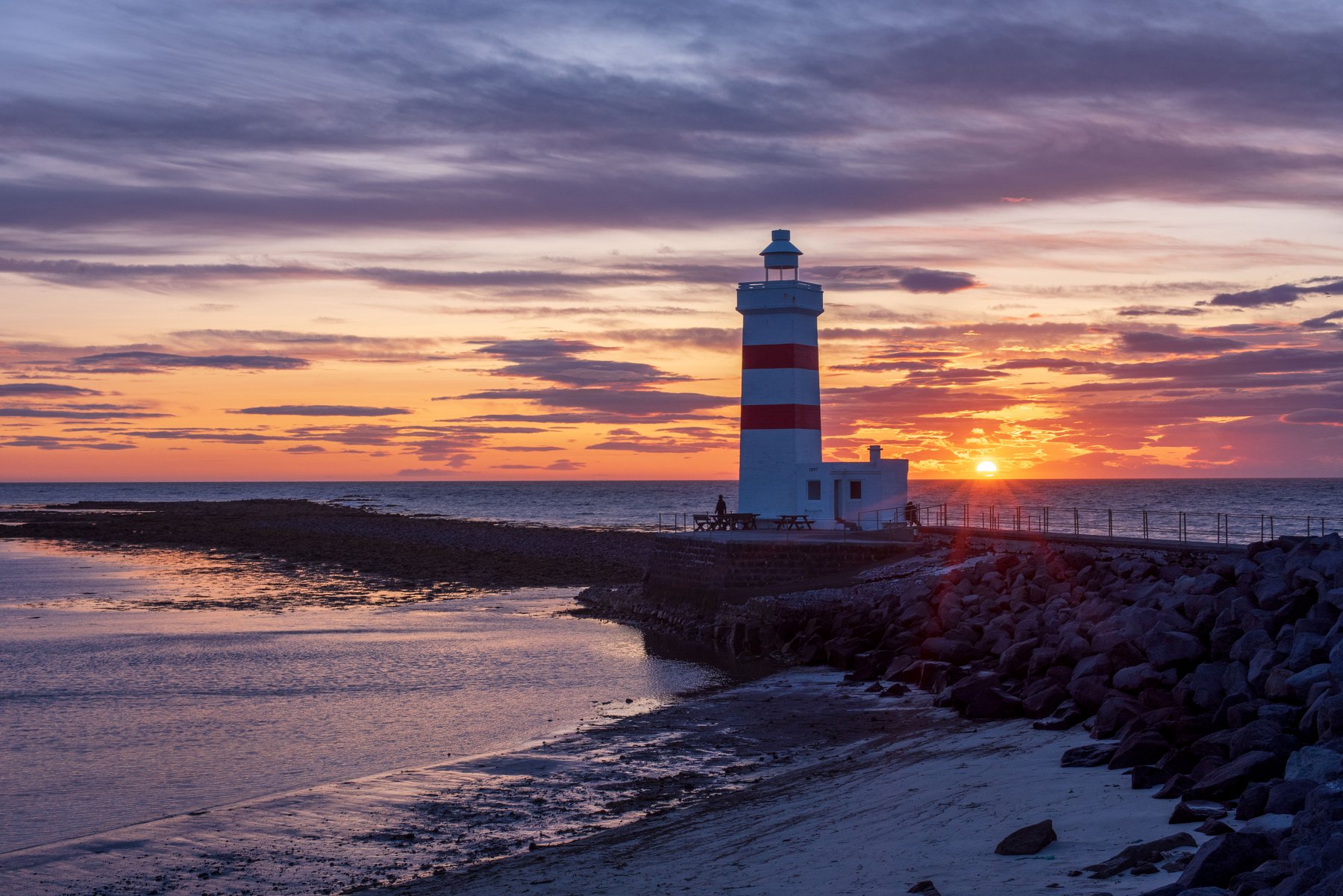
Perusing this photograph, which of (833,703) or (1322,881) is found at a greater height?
(1322,881)

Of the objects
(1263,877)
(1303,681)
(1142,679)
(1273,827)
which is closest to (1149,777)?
(1273,827)

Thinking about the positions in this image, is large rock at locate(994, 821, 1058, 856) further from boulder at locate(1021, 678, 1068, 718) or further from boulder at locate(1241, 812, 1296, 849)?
boulder at locate(1021, 678, 1068, 718)

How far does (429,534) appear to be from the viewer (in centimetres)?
5984

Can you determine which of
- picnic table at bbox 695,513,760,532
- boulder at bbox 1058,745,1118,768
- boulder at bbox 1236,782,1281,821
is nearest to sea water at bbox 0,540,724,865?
picnic table at bbox 695,513,760,532

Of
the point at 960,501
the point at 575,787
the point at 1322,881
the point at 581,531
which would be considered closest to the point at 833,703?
the point at 575,787

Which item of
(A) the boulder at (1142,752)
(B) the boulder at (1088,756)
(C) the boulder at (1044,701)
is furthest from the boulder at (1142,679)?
(A) the boulder at (1142,752)

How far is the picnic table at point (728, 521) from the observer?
29.2 metres

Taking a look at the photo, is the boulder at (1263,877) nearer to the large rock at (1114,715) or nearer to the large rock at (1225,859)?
the large rock at (1225,859)

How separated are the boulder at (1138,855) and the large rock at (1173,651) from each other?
5.58 m

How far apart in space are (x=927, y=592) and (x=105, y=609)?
20190 mm

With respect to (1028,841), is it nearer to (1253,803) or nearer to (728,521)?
(1253,803)

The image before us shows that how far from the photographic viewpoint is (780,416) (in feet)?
95.2

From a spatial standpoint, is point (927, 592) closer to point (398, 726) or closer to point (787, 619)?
point (787, 619)

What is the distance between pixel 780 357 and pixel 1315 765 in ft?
69.9
